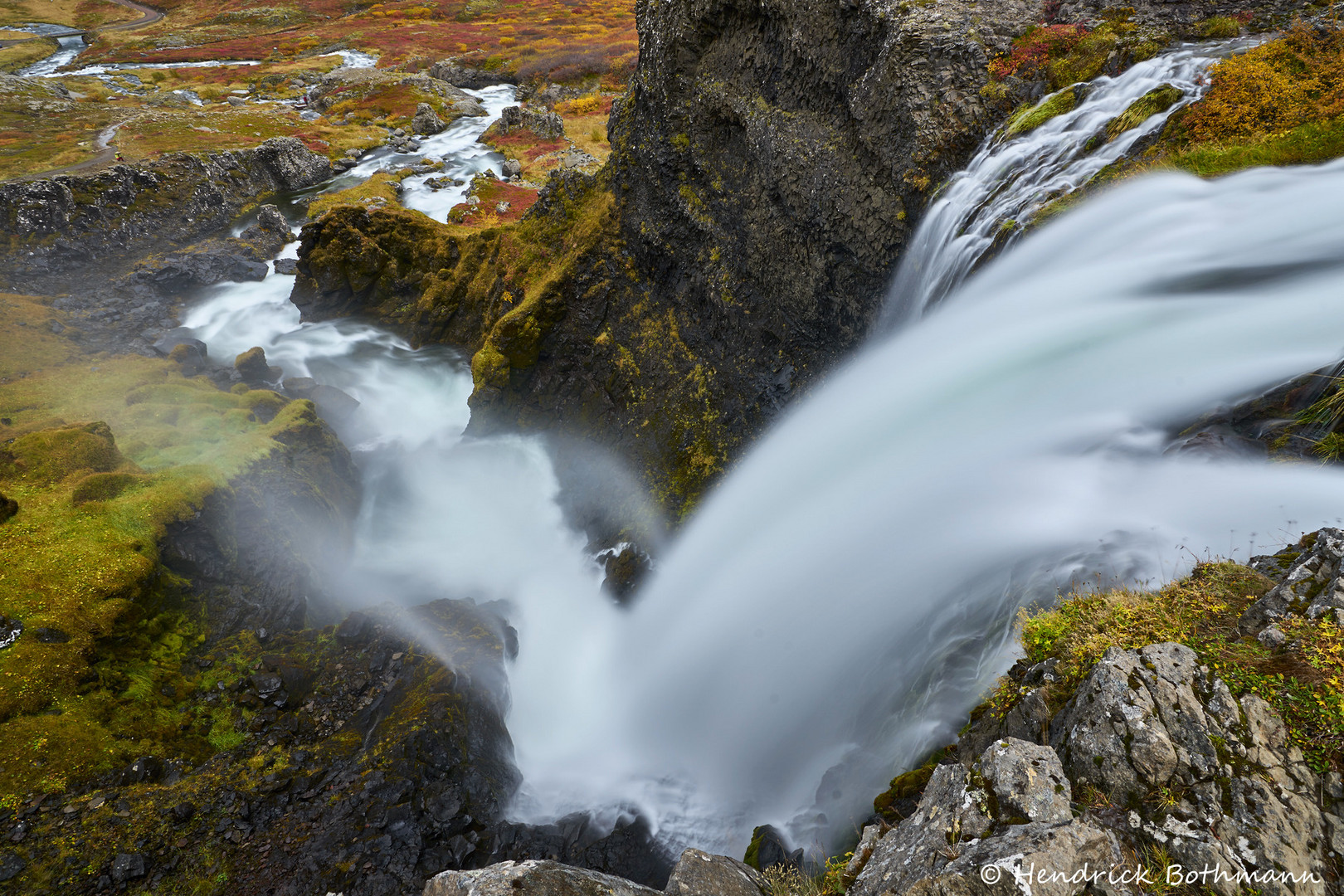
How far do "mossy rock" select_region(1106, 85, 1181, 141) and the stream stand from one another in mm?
224

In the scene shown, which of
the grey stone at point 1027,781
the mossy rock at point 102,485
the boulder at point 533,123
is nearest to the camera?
the grey stone at point 1027,781

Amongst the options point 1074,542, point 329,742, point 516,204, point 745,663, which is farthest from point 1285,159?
point 516,204

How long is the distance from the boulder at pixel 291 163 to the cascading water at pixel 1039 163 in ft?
152

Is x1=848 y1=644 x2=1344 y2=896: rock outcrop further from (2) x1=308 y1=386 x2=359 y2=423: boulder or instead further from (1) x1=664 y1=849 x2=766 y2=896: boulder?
(2) x1=308 y1=386 x2=359 y2=423: boulder

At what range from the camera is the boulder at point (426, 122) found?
175 ft

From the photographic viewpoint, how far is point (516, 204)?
36156 mm

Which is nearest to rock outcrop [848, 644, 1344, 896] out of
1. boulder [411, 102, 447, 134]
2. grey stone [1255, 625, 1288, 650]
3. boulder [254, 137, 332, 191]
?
grey stone [1255, 625, 1288, 650]

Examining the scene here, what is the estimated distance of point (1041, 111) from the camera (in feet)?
34.3

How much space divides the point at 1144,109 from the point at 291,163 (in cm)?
4947

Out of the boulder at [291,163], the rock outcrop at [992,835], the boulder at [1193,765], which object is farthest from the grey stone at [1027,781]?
the boulder at [291,163]

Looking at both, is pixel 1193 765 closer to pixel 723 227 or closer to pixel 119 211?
pixel 723 227

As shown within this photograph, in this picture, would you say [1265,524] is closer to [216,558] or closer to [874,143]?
[874,143]

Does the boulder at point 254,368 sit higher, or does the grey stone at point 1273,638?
the grey stone at point 1273,638

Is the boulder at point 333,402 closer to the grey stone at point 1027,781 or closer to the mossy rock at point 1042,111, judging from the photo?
the mossy rock at point 1042,111
